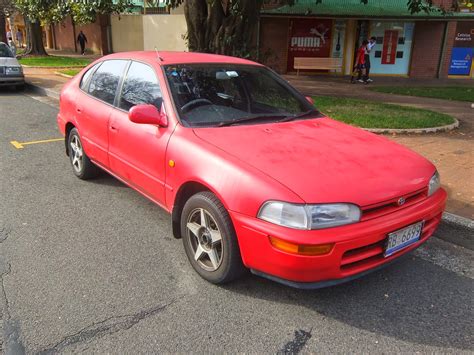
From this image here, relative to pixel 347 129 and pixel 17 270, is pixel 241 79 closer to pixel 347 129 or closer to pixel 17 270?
pixel 347 129

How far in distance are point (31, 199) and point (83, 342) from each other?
2703 mm

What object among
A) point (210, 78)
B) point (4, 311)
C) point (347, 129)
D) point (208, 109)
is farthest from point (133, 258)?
point (347, 129)

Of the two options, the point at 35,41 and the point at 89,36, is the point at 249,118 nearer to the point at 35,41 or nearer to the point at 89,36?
the point at 35,41

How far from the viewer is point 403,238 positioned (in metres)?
2.94

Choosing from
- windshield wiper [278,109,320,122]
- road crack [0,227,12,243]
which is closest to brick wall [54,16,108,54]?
road crack [0,227,12,243]

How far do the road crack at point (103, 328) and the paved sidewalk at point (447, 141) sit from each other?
3201 millimetres

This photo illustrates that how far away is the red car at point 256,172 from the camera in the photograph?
8.63ft

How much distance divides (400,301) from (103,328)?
6.71 feet

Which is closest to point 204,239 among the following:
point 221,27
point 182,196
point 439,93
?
point 182,196

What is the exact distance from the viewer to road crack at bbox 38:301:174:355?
254 cm

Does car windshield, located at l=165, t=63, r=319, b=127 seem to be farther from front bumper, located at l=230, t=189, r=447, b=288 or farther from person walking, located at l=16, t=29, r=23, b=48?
person walking, located at l=16, t=29, r=23, b=48

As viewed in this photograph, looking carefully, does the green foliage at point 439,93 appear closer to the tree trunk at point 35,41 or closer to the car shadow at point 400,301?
the car shadow at point 400,301

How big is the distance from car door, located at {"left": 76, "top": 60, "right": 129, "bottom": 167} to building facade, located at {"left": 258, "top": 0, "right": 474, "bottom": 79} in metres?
14.1

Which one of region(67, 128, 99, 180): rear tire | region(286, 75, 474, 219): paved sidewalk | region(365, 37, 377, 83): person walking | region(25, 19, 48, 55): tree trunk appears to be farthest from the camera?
region(25, 19, 48, 55): tree trunk
